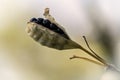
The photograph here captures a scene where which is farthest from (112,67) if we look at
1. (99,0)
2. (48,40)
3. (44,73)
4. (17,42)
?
(17,42)

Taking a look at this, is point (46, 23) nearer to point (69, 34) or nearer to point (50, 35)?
point (50, 35)

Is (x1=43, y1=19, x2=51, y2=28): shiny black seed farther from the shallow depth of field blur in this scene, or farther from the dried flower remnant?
the shallow depth of field blur

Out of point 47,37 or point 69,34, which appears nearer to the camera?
point 47,37

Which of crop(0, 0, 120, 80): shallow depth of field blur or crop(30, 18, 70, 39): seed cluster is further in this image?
crop(0, 0, 120, 80): shallow depth of field blur

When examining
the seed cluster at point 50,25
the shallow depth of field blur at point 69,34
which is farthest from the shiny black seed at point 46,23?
the shallow depth of field blur at point 69,34

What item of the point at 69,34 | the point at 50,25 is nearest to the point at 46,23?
the point at 50,25

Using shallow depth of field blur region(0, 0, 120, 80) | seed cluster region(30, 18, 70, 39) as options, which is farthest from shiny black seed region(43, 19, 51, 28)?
shallow depth of field blur region(0, 0, 120, 80)

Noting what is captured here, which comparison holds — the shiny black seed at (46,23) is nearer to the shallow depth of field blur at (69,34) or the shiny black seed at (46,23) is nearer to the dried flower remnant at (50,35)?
the dried flower remnant at (50,35)
